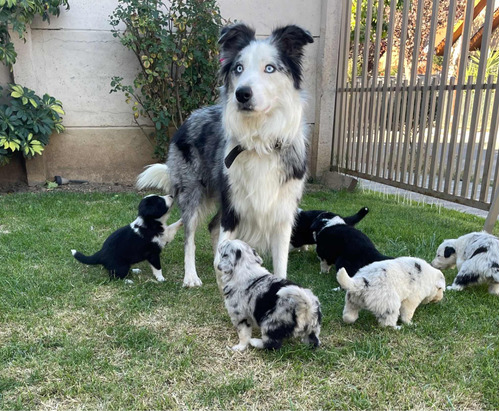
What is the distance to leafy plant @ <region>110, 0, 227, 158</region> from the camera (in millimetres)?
6031

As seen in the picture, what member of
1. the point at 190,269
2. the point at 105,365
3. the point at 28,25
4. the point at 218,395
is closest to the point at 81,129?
the point at 28,25

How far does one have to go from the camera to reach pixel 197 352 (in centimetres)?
235

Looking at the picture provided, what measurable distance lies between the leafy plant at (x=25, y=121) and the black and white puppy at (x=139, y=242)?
3.45 m

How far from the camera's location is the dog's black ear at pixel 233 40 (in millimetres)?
2895

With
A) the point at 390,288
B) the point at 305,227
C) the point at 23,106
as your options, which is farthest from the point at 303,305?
the point at 23,106

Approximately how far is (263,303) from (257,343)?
268 millimetres

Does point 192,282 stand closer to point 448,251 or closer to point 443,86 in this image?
point 448,251

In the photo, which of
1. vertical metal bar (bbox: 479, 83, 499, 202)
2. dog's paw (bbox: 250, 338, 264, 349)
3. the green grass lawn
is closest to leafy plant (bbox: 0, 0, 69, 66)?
the green grass lawn

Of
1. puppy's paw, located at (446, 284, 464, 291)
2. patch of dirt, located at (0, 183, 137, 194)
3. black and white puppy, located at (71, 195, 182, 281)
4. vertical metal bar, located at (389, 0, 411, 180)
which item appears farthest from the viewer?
patch of dirt, located at (0, 183, 137, 194)

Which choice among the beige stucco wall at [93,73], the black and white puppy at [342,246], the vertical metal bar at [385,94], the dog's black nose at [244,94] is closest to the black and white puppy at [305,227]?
the black and white puppy at [342,246]

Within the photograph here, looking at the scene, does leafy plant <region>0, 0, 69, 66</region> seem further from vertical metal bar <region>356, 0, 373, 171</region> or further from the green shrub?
vertical metal bar <region>356, 0, 373, 171</region>

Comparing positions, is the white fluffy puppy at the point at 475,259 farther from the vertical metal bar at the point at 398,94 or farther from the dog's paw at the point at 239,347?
the vertical metal bar at the point at 398,94

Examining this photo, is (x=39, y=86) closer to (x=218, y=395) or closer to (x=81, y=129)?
(x=81, y=129)

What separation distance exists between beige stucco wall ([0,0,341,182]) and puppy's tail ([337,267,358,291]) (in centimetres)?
481
